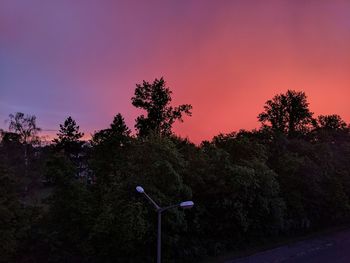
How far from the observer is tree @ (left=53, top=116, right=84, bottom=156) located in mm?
73875

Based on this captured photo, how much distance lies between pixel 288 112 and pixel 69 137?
43.8m

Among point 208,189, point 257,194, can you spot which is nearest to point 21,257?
point 208,189

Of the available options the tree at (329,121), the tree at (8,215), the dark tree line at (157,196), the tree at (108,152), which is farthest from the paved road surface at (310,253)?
the tree at (329,121)

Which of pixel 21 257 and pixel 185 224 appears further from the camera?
pixel 185 224

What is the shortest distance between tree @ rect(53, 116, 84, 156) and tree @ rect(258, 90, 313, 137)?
37.6 metres

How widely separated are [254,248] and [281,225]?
3340mm

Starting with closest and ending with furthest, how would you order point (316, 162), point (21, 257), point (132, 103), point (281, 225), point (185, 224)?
point (21, 257) → point (185, 224) → point (281, 225) → point (316, 162) → point (132, 103)

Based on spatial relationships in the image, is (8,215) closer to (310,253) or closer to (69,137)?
(310,253)

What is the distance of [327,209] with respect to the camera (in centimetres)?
4850

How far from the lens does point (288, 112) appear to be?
8562cm

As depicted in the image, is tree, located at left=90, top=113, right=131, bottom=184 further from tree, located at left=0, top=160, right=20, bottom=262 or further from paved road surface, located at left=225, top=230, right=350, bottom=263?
paved road surface, located at left=225, top=230, right=350, bottom=263

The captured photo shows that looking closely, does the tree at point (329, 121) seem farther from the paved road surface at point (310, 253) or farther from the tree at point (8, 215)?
the tree at point (8, 215)

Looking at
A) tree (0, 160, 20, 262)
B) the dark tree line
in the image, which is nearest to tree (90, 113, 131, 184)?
the dark tree line

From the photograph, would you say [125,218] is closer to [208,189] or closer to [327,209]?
[208,189]
